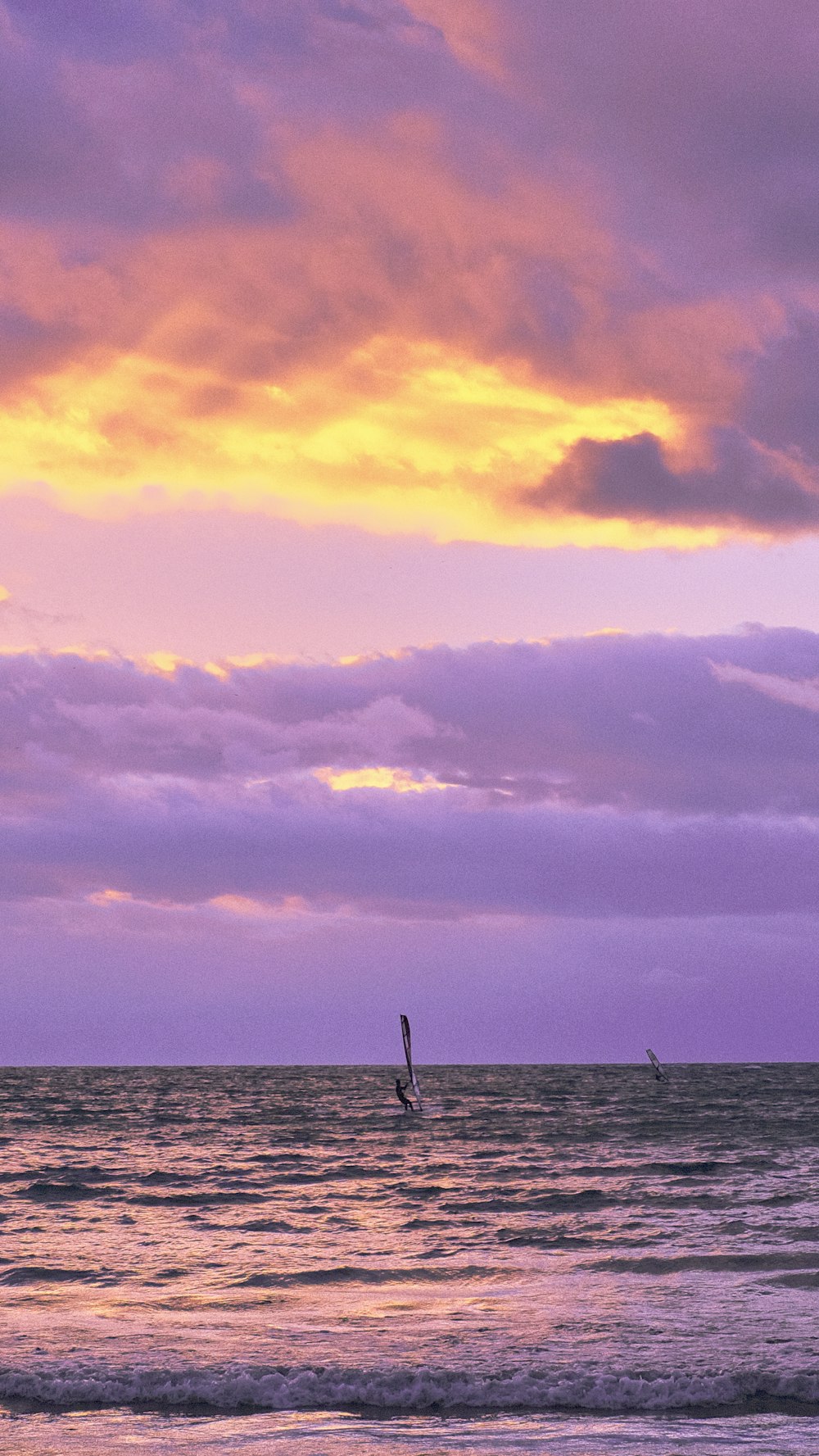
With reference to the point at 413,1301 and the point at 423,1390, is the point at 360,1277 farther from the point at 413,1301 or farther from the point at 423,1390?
the point at 423,1390

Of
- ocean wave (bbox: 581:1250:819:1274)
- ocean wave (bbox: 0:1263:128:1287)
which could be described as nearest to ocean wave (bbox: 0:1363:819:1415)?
ocean wave (bbox: 0:1263:128:1287)

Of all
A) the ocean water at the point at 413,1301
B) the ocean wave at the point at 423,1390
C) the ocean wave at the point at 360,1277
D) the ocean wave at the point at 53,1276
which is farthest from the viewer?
the ocean wave at the point at 53,1276

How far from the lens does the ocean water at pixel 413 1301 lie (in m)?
16.0

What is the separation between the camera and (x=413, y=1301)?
76.7 feet

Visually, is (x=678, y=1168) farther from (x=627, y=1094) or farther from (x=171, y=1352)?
(x=627, y=1094)

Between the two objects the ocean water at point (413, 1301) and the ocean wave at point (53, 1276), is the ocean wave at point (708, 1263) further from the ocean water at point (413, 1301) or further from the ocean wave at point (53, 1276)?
the ocean wave at point (53, 1276)

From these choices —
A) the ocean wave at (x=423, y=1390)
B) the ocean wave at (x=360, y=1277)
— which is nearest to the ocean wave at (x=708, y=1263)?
the ocean wave at (x=360, y=1277)

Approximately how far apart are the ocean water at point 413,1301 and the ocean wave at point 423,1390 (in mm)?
39

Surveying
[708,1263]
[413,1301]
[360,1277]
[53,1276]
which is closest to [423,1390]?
[413,1301]

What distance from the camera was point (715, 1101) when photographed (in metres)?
95.6

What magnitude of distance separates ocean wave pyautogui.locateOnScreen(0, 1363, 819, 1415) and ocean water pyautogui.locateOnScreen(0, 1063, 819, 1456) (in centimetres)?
4

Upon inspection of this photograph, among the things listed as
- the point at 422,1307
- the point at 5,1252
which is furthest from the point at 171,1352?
the point at 5,1252

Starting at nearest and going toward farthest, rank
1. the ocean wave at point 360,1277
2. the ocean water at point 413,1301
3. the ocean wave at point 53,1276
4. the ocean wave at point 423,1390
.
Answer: the ocean water at point 413,1301, the ocean wave at point 423,1390, the ocean wave at point 360,1277, the ocean wave at point 53,1276

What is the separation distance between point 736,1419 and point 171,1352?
8457 millimetres
